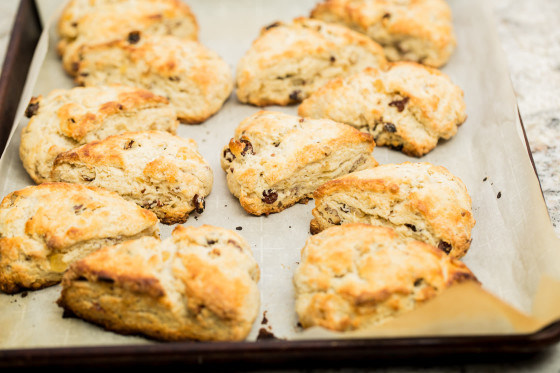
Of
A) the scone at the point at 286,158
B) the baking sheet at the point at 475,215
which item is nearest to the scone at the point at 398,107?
the baking sheet at the point at 475,215

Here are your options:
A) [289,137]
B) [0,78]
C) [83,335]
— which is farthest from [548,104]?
[0,78]

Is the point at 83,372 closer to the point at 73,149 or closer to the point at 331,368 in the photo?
the point at 331,368

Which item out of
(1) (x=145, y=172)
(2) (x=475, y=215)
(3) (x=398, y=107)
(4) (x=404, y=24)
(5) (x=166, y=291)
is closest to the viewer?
(5) (x=166, y=291)

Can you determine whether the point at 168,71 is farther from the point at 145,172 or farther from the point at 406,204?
the point at 406,204

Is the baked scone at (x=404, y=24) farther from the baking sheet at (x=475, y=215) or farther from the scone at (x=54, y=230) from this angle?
the scone at (x=54, y=230)

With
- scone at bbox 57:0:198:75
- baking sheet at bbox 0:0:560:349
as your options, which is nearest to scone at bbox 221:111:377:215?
baking sheet at bbox 0:0:560:349

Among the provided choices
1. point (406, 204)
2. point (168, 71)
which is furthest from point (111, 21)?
point (406, 204)

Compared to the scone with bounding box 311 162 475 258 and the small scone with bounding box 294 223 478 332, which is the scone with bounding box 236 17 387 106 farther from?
the small scone with bounding box 294 223 478 332
